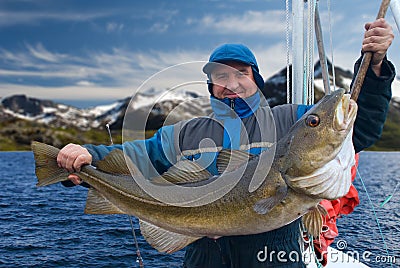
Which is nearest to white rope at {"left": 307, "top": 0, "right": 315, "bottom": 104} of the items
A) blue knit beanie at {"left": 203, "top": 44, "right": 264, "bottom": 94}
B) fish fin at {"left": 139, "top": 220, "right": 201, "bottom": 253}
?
blue knit beanie at {"left": 203, "top": 44, "right": 264, "bottom": 94}

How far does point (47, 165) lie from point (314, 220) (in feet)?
9.15

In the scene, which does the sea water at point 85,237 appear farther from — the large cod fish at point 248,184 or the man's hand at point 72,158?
the man's hand at point 72,158

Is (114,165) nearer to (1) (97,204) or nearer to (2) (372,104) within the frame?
(1) (97,204)

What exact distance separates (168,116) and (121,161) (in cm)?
95

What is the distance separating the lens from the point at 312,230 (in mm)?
3949

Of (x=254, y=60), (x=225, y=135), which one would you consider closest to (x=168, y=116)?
(x=225, y=135)

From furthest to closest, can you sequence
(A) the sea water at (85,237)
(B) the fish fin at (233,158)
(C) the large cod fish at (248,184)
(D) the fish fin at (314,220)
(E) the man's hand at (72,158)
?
1. (A) the sea water at (85,237)
2. (E) the man's hand at (72,158)
3. (B) the fish fin at (233,158)
4. (D) the fish fin at (314,220)
5. (C) the large cod fish at (248,184)

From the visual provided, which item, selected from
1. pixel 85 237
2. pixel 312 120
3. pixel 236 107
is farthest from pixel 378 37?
pixel 85 237

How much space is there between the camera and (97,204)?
15.1 ft

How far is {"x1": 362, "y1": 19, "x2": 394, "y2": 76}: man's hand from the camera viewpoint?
3744mm

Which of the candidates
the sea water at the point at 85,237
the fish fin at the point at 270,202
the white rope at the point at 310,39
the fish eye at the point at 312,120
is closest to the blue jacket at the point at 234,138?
the fish fin at the point at 270,202

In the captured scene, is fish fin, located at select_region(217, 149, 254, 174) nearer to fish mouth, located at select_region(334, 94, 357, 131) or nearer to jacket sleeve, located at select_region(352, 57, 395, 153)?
fish mouth, located at select_region(334, 94, 357, 131)

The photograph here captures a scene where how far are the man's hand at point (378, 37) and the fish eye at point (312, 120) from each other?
792mm

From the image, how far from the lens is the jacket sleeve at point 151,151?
487 centimetres
